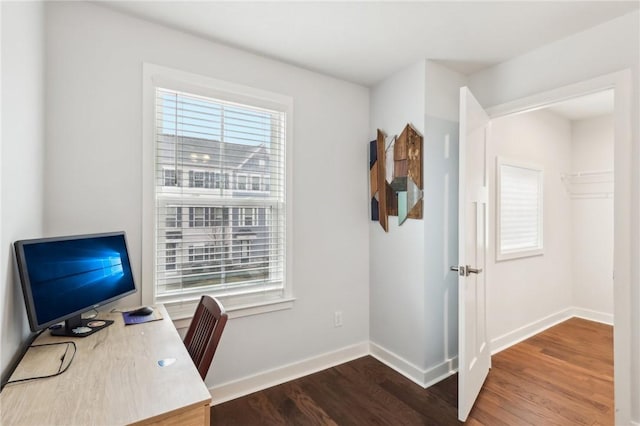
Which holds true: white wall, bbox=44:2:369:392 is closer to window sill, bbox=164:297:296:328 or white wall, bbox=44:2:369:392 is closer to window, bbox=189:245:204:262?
window sill, bbox=164:297:296:328

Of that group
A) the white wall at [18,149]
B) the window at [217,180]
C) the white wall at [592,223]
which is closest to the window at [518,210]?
the white wall at [592,223]

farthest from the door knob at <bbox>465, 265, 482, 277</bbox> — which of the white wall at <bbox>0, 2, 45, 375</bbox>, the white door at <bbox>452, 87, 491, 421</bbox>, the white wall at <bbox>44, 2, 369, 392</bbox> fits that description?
the white wall at <bbox>0, 2, 45, 375</bbox>

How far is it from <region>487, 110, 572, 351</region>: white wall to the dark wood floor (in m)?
0.49

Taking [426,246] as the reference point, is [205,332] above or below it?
below

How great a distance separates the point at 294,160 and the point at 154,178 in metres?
1.00

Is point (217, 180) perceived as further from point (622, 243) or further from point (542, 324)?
point (542, 324)

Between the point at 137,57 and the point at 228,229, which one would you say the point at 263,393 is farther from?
the point at 137,57

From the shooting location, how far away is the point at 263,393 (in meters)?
2.21

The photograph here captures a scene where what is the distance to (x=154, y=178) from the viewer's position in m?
1.92

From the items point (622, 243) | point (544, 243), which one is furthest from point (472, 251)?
point (544, 243)

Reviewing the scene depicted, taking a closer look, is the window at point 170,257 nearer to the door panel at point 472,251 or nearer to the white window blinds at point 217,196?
the white window blinds at point 217,196

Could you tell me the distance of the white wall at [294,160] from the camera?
1.67 m

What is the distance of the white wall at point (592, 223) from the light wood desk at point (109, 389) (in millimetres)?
4668

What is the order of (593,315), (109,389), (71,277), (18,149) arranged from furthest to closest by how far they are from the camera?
(593,315) < (71,277) < (18,149) < (109,389)
